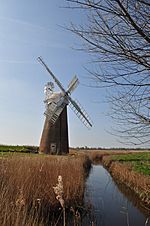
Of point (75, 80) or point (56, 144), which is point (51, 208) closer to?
point (56, 144)

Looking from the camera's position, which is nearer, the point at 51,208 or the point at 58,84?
the point at 51,208

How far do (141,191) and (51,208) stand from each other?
15.3 ft

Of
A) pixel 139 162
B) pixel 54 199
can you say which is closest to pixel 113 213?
pixel 54 199

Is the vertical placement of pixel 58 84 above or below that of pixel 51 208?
above

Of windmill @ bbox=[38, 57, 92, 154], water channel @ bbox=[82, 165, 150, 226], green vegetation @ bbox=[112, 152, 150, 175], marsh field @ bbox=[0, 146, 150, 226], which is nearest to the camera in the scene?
marsh field @ bbox=[0, 146, 150, 226]

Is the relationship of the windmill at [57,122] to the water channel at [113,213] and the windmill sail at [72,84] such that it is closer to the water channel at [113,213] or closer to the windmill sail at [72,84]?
the windmill sail at [72,84]

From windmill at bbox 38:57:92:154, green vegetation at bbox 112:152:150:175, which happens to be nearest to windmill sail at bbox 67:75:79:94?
windmill at bbox 38:57:92:154

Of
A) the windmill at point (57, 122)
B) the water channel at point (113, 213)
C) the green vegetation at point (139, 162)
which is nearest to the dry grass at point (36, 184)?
the water channel at point (113, 213)

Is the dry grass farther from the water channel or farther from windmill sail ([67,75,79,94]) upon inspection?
windmill sail ([67,75,79,94])

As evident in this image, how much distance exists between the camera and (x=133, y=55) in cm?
376

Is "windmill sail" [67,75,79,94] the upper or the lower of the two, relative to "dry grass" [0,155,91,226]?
upper

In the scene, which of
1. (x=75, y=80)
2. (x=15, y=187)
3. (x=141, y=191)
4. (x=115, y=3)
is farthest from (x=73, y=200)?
(x=75, y=80)

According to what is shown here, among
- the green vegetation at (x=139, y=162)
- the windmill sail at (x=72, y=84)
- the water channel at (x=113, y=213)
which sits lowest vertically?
the water channel at (x=113, y=213)

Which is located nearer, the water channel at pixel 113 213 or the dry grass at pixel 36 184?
the dry grass at pixel 36 184
